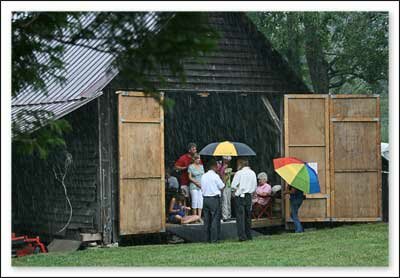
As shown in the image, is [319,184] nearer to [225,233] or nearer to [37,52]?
[225,233]

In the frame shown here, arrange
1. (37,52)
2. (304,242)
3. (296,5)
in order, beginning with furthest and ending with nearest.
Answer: (304,242) < (296,5) < (37,52)

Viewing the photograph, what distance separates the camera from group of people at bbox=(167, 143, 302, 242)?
45.1ft

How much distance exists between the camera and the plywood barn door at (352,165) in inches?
572

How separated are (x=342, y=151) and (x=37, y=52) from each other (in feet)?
19.6

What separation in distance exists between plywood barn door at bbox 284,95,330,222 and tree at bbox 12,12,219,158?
4.45m

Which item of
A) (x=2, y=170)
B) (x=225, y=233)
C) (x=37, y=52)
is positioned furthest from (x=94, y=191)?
(x=37, y=52)

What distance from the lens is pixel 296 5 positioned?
1094cm

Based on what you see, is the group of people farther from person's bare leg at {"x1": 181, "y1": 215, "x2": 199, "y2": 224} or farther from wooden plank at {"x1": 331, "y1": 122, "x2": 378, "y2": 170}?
wooden plank at {"x1": 331, "y1": 122, "x2": 378, "y2": 170}

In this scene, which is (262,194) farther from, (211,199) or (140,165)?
(140,165)

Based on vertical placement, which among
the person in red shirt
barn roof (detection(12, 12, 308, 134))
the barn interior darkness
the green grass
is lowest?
the green grass

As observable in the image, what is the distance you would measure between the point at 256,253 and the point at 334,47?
334 centimetres

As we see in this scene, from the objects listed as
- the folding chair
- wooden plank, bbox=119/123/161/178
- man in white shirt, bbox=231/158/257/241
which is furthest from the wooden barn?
man in white shirt, bbox=231/158/257/241

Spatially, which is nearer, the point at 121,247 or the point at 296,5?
the point at 296,5

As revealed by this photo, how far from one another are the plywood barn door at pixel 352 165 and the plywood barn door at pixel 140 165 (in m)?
2.67
